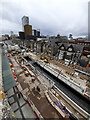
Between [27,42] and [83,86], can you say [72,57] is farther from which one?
[27,42]

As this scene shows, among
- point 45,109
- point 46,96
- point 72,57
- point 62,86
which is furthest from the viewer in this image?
point 72,57

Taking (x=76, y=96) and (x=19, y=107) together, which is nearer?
(x=19, y=107)

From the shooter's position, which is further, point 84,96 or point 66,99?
point 84,96

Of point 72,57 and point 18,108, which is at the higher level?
point 72,57

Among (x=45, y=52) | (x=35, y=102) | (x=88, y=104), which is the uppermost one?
(x=45, y=52)

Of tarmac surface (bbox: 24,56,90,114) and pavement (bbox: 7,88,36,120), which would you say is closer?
pavement (bbox: 7,88,36,120)

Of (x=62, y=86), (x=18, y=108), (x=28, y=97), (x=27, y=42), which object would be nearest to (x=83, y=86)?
(x=62, y=86)

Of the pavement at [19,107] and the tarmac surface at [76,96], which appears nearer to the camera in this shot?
the pavement at [19,107]

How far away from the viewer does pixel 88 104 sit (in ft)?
49.6

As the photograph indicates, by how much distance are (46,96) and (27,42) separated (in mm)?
69363

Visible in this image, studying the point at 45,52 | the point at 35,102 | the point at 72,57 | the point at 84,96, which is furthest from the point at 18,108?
the point at 45,52

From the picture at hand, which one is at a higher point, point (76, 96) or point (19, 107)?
point (19, 107)

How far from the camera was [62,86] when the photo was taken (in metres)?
20.6

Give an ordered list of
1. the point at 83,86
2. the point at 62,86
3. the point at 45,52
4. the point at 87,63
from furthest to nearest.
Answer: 1. the point at 45,52
2. the point at 87,63
3. the point at 62,86
4. the point at 83,86
